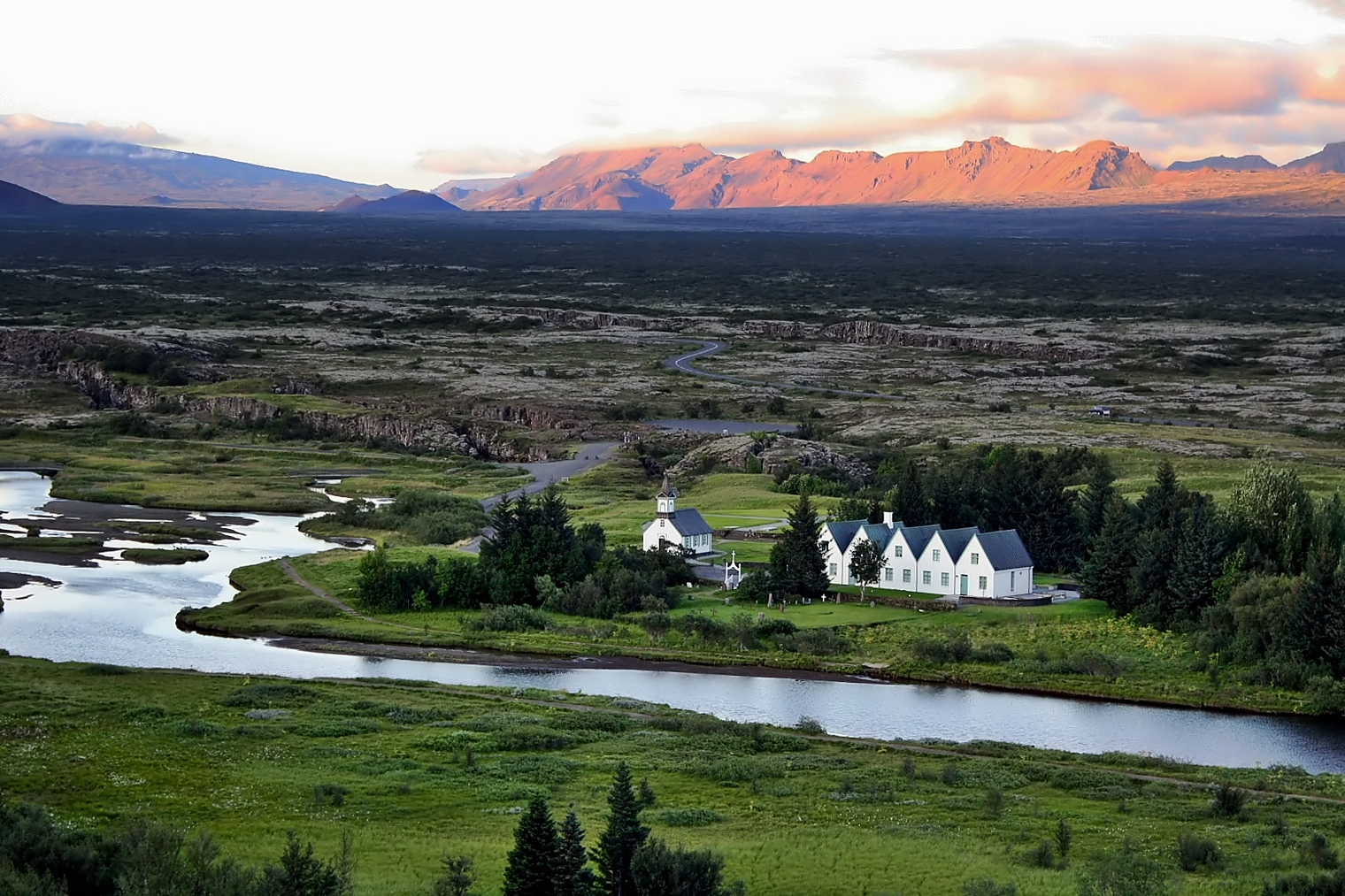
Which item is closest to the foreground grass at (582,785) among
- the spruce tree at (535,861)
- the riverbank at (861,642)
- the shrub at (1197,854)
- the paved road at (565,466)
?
the shrub at (1197,854)

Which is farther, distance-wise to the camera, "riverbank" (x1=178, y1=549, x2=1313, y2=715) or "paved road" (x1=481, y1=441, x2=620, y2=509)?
"paved road" (x1=481, y1=441, x2=620, y2=509)

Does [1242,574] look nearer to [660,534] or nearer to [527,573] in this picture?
[660,534]

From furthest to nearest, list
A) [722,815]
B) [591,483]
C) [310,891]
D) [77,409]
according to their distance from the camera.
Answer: [77,409], [591,483], [722,815], [310,891]

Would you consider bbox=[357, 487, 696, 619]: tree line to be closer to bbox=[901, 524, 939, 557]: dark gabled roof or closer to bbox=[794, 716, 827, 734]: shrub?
bbox=[901, 524, 939, 557]: dark gabled roof

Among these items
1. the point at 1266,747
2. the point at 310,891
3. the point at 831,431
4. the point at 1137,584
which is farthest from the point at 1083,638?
the point at 831,431

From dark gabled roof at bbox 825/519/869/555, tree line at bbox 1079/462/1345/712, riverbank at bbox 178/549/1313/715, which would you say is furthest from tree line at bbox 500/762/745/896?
dark gabled roof at bbox 825/519/869/555

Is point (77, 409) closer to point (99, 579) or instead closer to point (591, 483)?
point (591, 483)
